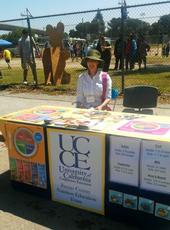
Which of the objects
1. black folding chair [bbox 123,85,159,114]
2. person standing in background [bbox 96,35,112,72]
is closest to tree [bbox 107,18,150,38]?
person standing in background [bbox 96,35,112,72]

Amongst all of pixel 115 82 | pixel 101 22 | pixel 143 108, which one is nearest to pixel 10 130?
pixel 143 108

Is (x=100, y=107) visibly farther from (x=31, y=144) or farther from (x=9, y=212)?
(x=9, y=212)

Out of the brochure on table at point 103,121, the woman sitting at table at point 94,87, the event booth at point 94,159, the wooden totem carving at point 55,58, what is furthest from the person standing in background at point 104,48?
the event booth at point 94,159

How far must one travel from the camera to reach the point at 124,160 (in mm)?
3473

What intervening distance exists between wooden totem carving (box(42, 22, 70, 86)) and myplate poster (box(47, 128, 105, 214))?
7967mm

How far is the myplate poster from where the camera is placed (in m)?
3.64

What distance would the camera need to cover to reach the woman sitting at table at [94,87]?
516 centimetres

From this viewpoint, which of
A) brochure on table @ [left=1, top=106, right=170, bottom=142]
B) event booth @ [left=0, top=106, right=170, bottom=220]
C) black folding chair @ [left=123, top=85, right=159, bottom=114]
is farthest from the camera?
black folding chair @ [left=123, top=85, right=159, bottom=114]

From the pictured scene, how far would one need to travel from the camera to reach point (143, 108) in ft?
17.9

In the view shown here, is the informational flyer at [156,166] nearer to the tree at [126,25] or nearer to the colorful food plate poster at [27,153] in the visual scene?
the colorful food plate poster at [27,153]

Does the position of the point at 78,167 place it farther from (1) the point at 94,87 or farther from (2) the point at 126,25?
(2) the point at 126,25

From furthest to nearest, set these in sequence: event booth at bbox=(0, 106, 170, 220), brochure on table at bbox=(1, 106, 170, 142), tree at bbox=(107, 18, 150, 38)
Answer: tree at bbox=(107, 18, 150, 38)
brochure on table at bbox=(1, 106, 170, 142)
event booth at bbox=(0, 106, 170, 220)

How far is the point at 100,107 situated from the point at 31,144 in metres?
1.29

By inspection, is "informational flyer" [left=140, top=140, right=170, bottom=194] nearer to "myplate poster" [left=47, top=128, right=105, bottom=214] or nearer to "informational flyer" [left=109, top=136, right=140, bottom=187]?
"informational flyer" [left=109, top=136, right=140, bottom=187]
